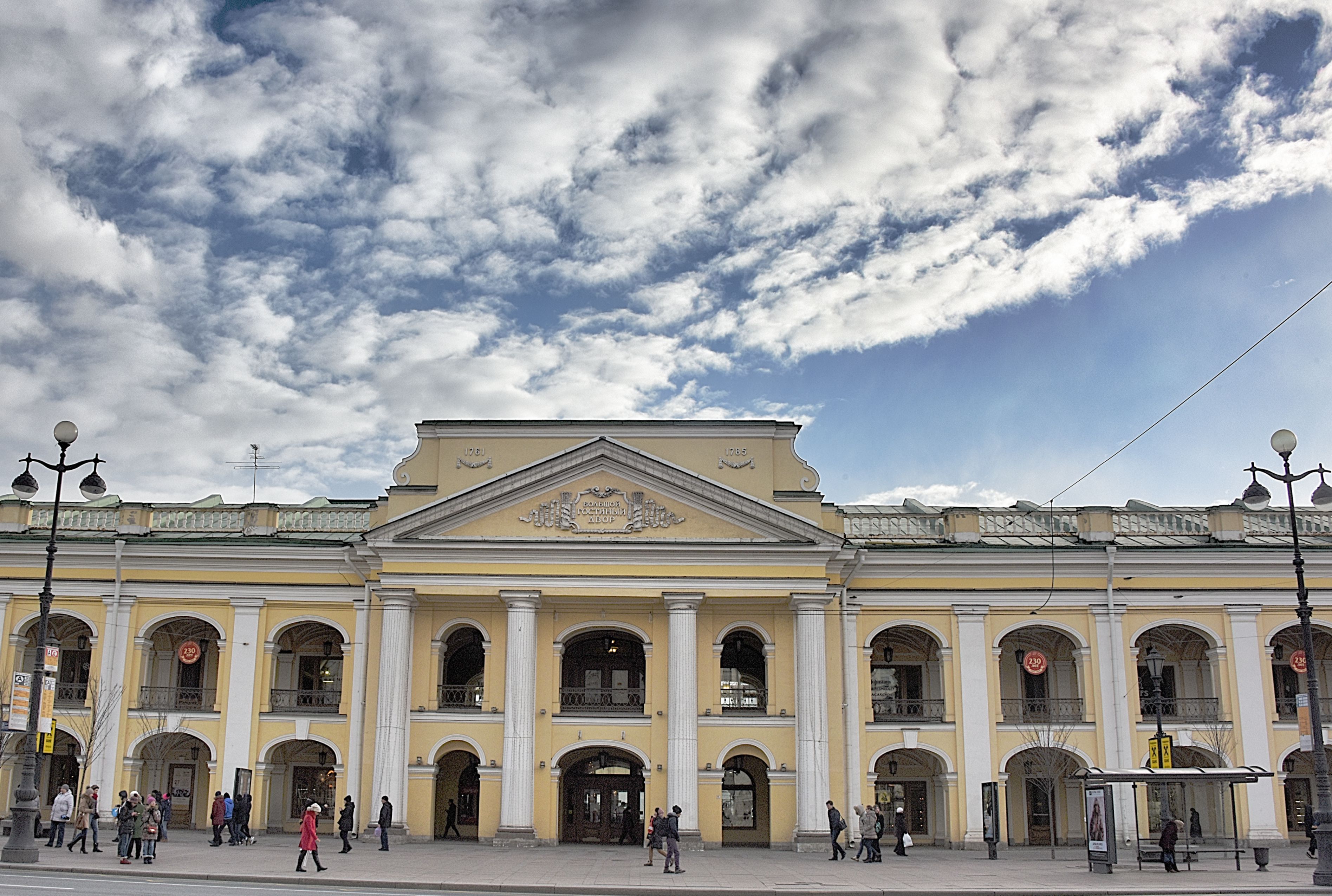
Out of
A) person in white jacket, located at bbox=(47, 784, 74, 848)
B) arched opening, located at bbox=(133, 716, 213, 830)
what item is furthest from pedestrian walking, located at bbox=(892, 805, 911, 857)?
person in white jacket, located at bbox=(47, 784, 74, 848)

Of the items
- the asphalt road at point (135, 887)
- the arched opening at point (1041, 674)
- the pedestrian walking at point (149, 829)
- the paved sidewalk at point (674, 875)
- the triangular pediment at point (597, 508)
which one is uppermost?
the triangular pediment at point (597, 508)

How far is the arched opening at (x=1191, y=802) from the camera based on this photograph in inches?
1554

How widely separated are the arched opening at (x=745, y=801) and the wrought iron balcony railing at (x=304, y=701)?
13643 millimetres

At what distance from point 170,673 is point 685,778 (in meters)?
19.3

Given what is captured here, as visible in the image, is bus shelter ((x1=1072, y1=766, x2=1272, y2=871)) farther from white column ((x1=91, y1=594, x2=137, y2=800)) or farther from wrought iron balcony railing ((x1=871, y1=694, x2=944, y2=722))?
white column ((x1=91, y1=594, x2=137, y2=800))

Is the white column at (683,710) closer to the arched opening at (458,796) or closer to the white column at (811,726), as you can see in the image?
the white column at (811,726)

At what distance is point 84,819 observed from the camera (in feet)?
98.7

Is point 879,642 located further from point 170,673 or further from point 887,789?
point 170,673

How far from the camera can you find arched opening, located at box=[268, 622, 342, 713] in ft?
134

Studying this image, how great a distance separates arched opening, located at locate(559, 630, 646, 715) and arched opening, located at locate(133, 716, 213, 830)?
12.6 m

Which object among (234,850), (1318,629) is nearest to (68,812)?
(234,850)

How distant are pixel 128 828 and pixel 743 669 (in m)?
20.3

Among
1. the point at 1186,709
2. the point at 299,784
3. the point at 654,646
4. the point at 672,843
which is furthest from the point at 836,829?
the point at 299,784

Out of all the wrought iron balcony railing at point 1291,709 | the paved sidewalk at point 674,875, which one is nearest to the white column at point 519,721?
the paved sidewalk at point 674,875
